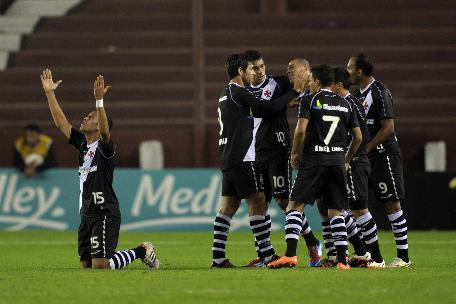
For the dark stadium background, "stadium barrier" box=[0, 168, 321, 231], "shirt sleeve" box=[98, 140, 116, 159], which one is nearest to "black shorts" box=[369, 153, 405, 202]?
"shirt sleeve" box=[98, 140, 116, 159]

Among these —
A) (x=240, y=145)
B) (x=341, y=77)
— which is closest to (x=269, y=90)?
(x=240, y=145)

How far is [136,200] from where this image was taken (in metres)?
18.2

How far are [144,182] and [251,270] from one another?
326 inches

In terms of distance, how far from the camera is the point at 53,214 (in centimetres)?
1830

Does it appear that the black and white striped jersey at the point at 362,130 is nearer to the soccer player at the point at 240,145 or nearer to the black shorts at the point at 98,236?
the soccer player at the point at 240,145

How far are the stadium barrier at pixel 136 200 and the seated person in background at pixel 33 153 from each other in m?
0.13

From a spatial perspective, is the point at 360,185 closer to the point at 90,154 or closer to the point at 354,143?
the point at 354,143

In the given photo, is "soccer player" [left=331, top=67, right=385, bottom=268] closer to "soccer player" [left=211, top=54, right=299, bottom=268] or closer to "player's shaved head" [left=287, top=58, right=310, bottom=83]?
"player's shaved head" [left=287, top=58, right=310, bottom=83]

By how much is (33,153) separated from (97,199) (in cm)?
821

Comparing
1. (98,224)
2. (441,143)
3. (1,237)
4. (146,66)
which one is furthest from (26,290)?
(146,66)

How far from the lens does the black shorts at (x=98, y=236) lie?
10.4 meters

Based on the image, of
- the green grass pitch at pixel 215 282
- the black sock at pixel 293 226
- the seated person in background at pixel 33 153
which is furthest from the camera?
the seated person in background at pixel 33 153

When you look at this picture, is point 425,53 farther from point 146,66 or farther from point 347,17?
point 146,66

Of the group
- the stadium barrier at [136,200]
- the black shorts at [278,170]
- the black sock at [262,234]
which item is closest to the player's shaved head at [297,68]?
the black shorts at [278,170]
